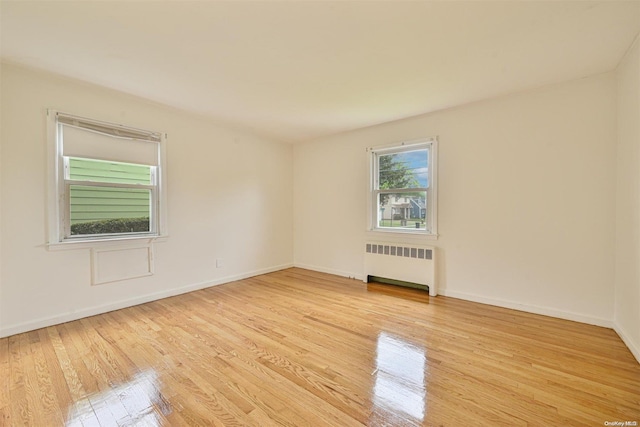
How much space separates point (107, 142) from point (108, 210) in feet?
2.60

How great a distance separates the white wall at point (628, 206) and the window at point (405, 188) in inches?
67.2

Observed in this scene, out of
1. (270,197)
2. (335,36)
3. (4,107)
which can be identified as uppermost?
(335,36)

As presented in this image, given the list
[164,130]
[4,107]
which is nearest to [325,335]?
[164,130]

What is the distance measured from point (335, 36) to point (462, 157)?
2343mm

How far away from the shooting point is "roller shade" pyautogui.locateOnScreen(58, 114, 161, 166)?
2.81 metres

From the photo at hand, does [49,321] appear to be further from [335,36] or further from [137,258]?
[335,36]

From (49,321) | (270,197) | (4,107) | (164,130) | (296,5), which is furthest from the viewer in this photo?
(270,197)

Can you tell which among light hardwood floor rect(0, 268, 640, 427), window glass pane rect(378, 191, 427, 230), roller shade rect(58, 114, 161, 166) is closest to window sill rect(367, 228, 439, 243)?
window glass pane rect(378, 191, 427, 230)

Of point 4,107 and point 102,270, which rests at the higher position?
point 4,107

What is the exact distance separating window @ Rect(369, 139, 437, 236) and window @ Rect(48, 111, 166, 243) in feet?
10.4

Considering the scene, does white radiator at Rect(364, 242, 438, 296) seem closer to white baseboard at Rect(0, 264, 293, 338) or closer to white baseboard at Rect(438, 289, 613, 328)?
white baseboard at Rect(438, 289, 613, 328)

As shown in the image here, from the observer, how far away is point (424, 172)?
3832 mm

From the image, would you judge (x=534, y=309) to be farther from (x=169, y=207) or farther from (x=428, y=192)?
(x=169, y=207)

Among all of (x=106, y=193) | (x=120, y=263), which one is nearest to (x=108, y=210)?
(x=106, y=193)
